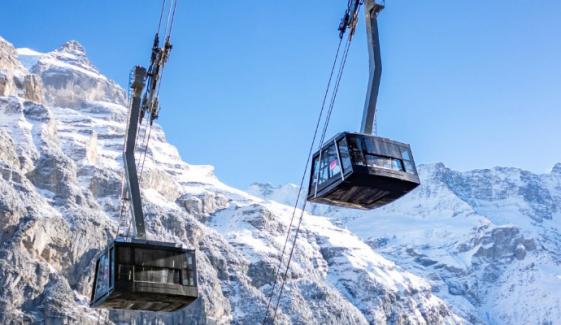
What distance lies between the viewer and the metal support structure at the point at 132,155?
3200 cm

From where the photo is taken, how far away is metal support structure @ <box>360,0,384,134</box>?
2678 cm

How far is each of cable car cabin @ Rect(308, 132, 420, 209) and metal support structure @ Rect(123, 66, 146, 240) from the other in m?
7.66

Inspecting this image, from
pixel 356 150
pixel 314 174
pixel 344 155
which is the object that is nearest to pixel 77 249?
pixel 314 174

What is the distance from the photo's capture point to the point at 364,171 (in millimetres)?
25734

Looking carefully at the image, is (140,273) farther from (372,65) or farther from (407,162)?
(372,65)

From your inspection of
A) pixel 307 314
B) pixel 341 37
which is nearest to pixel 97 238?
pixel 307 314

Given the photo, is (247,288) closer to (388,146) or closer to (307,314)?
(307,314)

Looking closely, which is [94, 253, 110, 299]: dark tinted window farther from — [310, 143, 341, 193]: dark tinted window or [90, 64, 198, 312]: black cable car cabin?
[310, 143, 341, 193]: dark tinted window

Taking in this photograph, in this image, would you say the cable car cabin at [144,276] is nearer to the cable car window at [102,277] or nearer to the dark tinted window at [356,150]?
the cable car window at [102,277]

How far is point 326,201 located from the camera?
2831cm

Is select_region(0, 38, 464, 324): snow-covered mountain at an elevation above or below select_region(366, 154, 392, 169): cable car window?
above

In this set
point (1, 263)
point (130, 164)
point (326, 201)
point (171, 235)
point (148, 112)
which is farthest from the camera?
point (171, 235)

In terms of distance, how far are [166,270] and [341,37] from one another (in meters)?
10.5

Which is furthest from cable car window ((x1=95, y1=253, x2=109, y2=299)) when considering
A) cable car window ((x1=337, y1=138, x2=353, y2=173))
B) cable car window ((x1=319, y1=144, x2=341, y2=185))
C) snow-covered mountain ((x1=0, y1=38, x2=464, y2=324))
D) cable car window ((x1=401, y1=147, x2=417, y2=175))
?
snow-covered mountain ((x1=0, y1=38, x2=464, y2=324))
